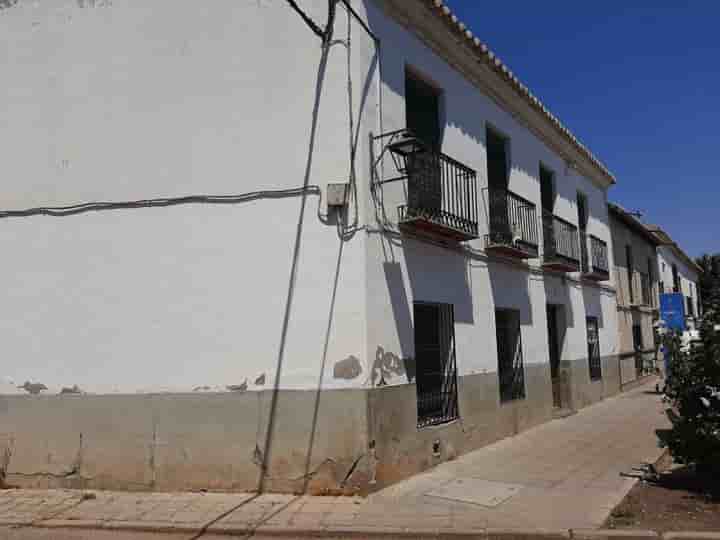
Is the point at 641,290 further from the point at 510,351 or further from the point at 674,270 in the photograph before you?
the point at 510,351

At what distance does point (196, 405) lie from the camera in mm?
5883

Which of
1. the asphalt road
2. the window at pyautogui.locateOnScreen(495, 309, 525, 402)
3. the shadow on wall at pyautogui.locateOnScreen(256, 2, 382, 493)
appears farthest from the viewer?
the window at pyautogui.locateOnScreen(495, 309, 525, 402)

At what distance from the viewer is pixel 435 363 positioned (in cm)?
716

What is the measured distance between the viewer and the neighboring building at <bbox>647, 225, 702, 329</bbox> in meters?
21.2

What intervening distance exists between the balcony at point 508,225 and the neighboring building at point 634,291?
22.7 feet

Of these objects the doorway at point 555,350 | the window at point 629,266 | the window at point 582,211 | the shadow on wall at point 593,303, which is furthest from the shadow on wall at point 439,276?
the window at point 629,266

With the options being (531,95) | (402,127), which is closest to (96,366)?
(402,127)

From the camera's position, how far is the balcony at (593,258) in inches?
475

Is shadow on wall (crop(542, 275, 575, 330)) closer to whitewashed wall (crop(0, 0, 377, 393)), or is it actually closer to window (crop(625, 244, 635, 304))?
whitewashed wall (crop(0, 0, 377, 393))

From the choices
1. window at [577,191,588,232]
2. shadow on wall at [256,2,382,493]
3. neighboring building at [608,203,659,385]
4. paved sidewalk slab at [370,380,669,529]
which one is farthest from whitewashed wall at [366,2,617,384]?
neighboring building at [608,203,659,385]

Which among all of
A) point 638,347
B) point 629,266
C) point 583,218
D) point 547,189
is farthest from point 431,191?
point 638,347

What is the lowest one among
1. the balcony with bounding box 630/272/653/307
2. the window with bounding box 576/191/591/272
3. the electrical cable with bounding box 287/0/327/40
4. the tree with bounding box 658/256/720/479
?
the tree with bounding box 658/256/720/479

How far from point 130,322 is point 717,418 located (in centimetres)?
563

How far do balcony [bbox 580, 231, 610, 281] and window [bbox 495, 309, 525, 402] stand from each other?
11.8ft
